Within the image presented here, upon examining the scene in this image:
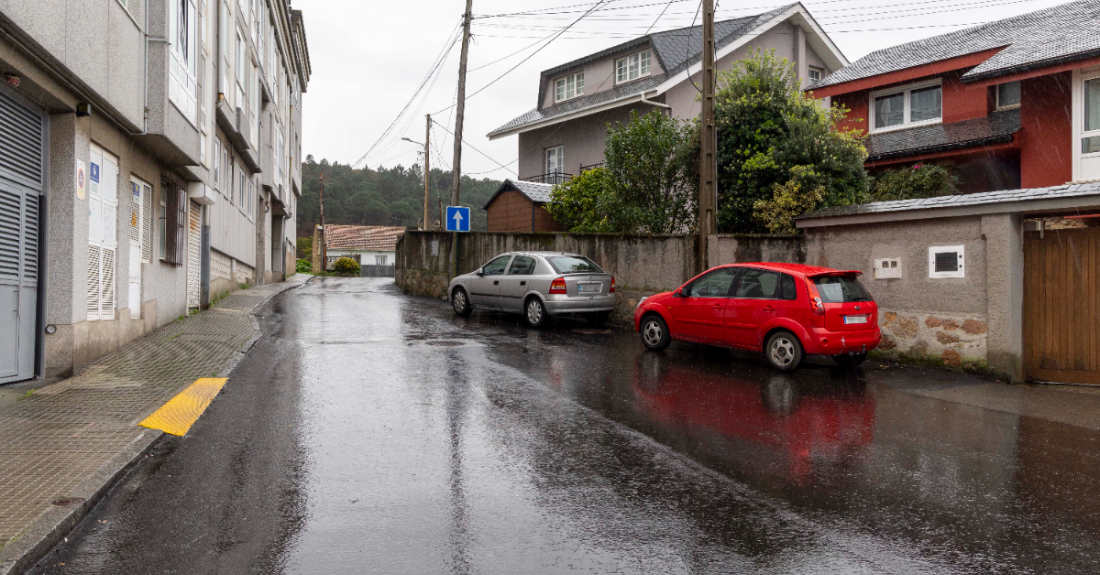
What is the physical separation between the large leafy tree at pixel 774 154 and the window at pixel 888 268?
3.12 m

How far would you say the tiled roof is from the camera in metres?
71.9

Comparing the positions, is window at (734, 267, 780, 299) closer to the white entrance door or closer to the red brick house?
the white entrance door

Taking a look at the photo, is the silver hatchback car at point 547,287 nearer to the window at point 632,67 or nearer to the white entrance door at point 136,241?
the white entrance door at point 136,241

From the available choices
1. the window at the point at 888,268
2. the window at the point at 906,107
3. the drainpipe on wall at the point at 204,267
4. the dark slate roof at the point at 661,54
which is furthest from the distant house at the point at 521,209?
the window at the point at 888,268

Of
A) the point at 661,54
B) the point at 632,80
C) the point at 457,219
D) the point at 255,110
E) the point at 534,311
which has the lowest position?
the point at 534,311

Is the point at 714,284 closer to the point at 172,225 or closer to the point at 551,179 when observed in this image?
the point at 172,225

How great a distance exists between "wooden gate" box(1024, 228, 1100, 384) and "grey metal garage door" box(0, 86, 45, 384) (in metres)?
12.3

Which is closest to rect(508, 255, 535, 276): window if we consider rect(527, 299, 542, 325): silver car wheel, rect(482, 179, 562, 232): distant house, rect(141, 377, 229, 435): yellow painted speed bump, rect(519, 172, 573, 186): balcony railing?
rect(527, 299, 542, 325): silver car wheel

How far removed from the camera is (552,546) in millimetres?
4008

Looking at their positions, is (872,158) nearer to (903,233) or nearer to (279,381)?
(903,233)

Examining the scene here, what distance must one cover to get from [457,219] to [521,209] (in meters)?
5.76

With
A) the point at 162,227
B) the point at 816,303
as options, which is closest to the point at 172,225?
the point at 162,227

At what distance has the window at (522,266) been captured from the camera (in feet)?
51.2

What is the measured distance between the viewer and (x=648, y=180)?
1798 centimetres
